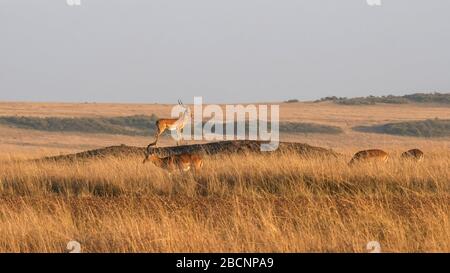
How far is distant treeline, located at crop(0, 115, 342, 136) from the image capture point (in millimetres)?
53375

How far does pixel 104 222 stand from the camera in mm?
10703

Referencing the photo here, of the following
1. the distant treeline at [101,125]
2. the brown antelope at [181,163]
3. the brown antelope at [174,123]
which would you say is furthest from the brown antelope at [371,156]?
the distant treeline at [101,125]

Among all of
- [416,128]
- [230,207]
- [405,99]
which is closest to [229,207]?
[230,207]

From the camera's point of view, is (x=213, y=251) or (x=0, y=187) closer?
(x=213, y=251)

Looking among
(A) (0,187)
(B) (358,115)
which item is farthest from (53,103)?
(A) (0,187)

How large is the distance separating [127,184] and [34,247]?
5461 mm

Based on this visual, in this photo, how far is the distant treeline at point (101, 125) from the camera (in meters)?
53.4

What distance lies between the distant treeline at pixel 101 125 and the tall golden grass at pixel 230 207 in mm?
35765

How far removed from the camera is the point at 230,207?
1184cm

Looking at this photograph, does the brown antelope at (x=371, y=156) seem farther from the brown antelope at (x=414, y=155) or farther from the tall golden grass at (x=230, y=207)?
the brown antelope at (x=414, y=155)

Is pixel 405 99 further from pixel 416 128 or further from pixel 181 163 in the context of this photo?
pixel 181 163

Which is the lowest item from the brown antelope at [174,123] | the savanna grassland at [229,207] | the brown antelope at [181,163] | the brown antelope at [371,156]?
the savanna grassland at [229,207]
